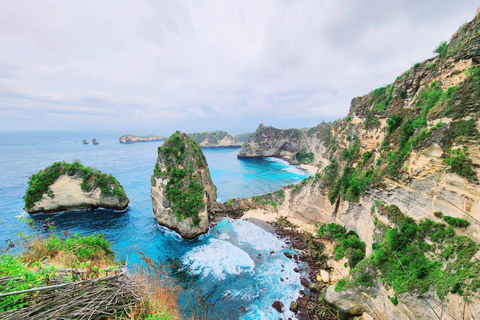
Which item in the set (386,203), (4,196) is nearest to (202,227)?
(386,203)

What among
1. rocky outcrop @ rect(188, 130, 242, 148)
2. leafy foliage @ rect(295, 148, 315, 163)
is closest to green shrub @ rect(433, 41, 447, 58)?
leafy foliage @ rect(295, 148, 315, 163)

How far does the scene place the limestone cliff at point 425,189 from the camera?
996 centimetres

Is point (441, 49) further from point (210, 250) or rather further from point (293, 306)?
point (210, 250)

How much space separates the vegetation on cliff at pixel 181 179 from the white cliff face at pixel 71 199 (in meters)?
12.2

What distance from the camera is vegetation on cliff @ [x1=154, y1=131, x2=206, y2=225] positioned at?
24.4m

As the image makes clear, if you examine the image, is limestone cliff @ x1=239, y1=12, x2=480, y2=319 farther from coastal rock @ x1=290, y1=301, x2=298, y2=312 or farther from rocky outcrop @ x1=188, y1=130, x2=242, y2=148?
rocky outcrop @ x1=188, y1=130, x2=242, y2=148

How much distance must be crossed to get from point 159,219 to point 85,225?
1057 cm

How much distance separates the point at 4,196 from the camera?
3381 centimetres

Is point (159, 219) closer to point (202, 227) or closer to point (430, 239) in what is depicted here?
point (202, 227)

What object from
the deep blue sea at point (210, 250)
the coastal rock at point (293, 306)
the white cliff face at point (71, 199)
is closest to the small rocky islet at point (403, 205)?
the coastal rock at point (293, 306)

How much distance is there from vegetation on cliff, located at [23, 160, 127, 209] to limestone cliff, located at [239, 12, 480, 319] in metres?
33.5

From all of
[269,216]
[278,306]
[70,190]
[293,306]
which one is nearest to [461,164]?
[293,306]

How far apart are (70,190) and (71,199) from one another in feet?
4.88

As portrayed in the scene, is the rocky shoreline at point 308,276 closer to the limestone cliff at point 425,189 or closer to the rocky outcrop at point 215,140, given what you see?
the limestone cliff at point 425,189
